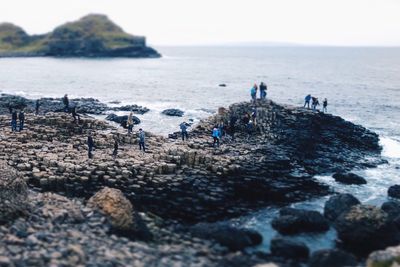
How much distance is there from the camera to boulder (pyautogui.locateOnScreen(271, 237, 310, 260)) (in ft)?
79.2

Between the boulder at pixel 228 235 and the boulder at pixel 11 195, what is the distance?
1025cm

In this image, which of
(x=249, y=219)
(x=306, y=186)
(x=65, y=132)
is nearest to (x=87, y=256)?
(x=249, y=219)

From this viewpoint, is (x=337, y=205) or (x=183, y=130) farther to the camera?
(x=183, y=130)

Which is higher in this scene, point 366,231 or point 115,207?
point 115,207

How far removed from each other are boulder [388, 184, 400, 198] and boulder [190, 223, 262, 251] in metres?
14.0

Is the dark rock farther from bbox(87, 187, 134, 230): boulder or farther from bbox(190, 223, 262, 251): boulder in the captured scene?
bbox(87, 187, 134, 230): boulder

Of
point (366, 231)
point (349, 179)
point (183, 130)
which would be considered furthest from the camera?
point (183, 130)

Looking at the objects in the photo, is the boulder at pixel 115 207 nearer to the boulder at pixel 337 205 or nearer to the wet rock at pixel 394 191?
the boulder at pixel 337 205

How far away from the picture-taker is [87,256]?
72.7ft

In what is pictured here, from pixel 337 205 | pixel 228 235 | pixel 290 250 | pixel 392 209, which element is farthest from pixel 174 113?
pixel 290 250

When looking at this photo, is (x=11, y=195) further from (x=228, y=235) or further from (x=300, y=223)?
(x=300, y=223)

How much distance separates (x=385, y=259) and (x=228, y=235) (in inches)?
319

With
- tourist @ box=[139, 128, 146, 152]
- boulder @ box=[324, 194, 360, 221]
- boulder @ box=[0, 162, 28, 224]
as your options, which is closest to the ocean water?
boulder @ box=[324, 194, 360, 221]

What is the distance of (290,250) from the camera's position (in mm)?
24234
